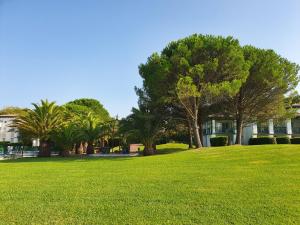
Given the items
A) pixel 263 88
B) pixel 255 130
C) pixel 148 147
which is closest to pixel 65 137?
pixel 148 147

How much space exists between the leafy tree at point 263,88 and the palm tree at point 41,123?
756 inches

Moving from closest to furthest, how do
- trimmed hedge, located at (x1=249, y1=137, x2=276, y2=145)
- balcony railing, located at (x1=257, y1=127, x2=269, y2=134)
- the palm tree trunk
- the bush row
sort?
the palm tree trunk, trimmed hedge, located at (x1=249, y1=137, x2=276, y2=145), the bush row, balcony railing, located at (x1=257, y1=127, x2=269, y2=134)

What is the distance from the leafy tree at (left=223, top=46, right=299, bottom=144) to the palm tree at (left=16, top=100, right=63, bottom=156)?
756 inches

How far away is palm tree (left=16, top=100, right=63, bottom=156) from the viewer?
3384cm

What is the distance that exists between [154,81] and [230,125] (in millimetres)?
22985

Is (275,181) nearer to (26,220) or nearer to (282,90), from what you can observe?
(26,220)

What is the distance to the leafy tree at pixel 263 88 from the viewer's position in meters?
33.0

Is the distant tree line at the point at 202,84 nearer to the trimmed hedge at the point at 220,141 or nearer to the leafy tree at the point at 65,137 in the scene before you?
the trimmed hedge at the point at 220,141

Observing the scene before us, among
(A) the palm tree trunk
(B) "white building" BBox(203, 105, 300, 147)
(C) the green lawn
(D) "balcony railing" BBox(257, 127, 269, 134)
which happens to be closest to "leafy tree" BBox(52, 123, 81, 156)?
(A) the palm tree trunk

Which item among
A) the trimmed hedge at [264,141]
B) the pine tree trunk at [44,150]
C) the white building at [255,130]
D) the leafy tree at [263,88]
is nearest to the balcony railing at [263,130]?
the white building at [255,130]

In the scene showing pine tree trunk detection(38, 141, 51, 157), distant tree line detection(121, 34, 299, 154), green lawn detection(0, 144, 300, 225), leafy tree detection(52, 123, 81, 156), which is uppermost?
distant tree line detection(121, 34, 299, 154)

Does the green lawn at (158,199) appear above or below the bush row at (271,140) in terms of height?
below

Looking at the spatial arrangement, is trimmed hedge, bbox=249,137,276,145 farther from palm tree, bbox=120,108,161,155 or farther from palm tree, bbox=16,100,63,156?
palm tree, bbox=16,100,63,156

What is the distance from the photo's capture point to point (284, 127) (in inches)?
1937
